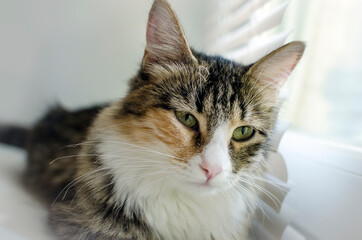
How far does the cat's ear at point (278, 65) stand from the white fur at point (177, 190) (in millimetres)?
259

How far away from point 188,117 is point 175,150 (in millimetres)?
114

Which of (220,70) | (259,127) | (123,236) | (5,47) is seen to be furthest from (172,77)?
(5,47)

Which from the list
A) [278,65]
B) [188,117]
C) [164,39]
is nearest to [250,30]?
[278,65]

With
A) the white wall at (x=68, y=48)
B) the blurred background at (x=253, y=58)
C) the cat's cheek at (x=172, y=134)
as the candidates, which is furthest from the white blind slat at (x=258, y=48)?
the cat's cheek at (x=172, y=134)

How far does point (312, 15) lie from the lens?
1.05 meters

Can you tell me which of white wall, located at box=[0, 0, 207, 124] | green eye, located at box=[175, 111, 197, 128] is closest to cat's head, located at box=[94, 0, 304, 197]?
green eye, located at box=[175, 111, 197, 128]

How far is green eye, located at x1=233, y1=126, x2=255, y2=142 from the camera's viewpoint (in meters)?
0.80

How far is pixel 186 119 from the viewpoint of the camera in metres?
0.76

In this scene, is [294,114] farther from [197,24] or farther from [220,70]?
[197,24]

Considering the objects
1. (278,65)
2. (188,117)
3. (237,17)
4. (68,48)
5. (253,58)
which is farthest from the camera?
(237,17)

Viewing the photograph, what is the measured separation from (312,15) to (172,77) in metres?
0.66

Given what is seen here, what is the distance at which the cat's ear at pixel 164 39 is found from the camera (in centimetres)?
76

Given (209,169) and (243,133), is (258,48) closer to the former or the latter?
(243,133)

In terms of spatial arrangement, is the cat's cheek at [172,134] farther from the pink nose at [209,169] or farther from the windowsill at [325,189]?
the windowsill at [325,189]
